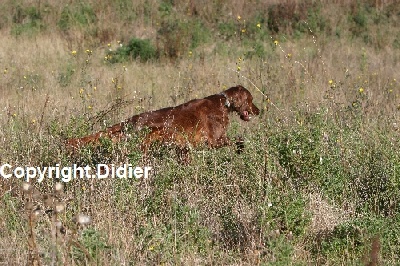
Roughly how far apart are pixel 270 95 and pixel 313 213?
12.2 feet

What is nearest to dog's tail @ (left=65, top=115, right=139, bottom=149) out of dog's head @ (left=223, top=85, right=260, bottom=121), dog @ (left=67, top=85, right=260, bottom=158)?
dog @ (left=67, top=85, right=260, bottom=158)

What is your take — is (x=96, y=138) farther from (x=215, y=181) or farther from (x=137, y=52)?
(x=137, y=52)

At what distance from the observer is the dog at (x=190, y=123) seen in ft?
16.5

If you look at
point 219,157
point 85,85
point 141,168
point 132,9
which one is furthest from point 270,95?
point 132,9

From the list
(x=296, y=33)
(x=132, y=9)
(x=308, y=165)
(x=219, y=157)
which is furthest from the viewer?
(x=132, y=9)

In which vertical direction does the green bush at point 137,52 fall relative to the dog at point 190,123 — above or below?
above

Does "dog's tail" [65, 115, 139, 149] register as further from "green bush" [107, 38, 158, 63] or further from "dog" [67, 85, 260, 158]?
"green bush" [107, 38, 158, 63]

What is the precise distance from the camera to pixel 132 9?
1252 cm

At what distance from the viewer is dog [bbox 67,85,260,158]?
503 centimetres

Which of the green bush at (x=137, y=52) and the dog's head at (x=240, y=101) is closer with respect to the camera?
the dog's head at (x=240, y=101)

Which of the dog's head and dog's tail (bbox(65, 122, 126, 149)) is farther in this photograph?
the dog's head

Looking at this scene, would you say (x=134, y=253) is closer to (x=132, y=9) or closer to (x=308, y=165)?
(x=308, y=165)

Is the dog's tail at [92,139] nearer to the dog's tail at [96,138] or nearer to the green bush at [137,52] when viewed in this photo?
the dog's tail at [96,138]

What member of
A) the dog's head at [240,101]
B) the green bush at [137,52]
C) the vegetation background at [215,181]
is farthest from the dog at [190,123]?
the green bush at [137,52]
